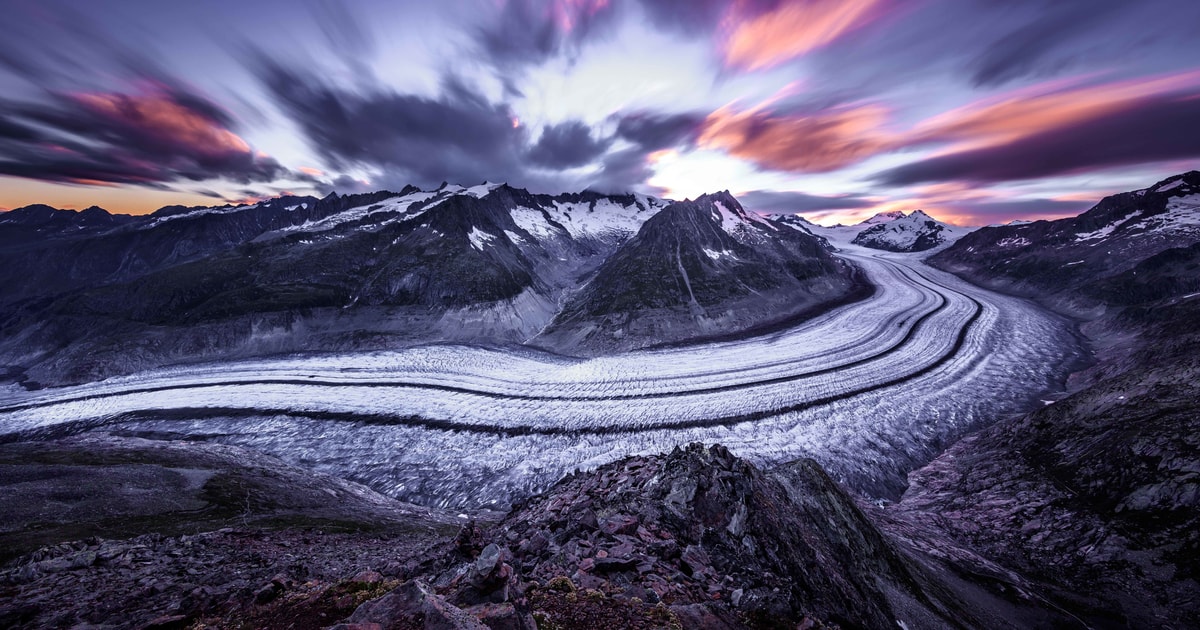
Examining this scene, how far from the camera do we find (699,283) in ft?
273

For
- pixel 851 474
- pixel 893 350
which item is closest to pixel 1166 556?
pixel 851 474

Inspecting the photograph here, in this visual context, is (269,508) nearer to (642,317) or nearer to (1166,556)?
(1166,556)

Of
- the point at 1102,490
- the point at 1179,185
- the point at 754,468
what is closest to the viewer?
the point at 754,468

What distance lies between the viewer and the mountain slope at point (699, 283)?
7025cm

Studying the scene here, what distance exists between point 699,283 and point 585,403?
4981 centimetres

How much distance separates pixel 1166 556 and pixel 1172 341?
3146 cm

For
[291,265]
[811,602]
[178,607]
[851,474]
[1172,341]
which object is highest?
[291,265]

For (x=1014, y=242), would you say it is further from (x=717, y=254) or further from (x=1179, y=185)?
(x=717, y=254)

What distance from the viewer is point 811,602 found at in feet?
32.9

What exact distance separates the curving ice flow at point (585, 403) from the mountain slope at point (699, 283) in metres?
11.2

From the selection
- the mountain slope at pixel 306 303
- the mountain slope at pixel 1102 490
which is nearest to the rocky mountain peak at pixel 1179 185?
the mountain slope at pixel 1102 490

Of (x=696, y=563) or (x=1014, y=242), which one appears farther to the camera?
(x=1014, y=242)

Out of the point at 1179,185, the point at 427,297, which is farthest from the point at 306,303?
the point at 1179,185

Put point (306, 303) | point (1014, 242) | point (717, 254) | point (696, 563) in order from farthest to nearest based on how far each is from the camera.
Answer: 1. point (1014, 242)
2. point (717, 254)
3. point (306, 303)
4. point (696, 563)
